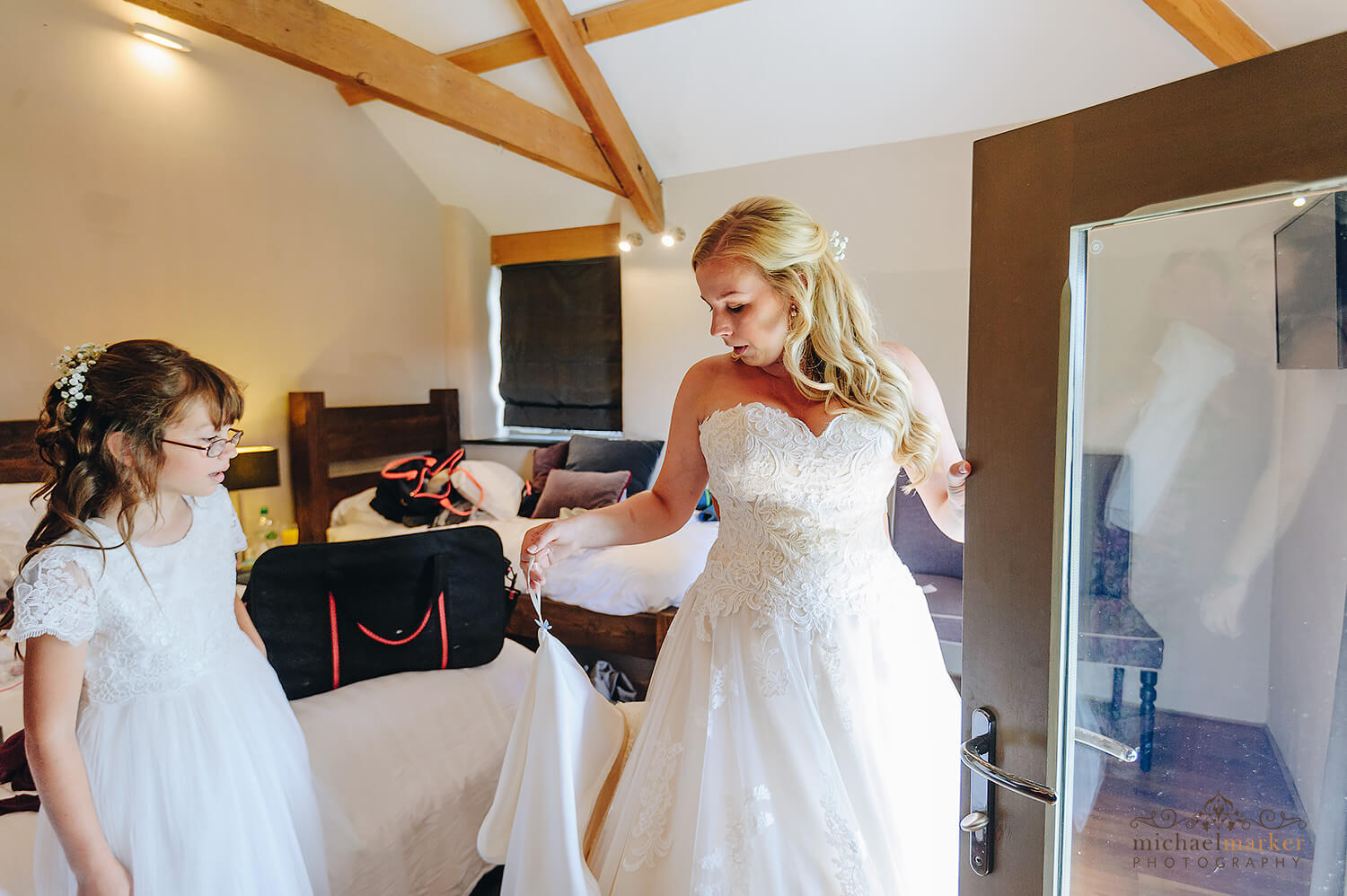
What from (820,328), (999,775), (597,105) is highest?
(597,105)

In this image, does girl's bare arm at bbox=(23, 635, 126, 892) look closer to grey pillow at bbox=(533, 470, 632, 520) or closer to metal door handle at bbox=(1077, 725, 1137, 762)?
metal door handle at bbox=(1077, 725, 1137, 762)

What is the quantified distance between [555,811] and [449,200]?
434cm

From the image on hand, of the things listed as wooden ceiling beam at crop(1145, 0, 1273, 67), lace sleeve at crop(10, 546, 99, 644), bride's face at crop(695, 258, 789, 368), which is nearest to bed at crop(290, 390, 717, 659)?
bride's face at crop(695, 258, 789, 368)

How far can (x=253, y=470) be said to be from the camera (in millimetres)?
3350

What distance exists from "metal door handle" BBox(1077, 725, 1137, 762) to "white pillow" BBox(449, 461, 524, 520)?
3.48 meters

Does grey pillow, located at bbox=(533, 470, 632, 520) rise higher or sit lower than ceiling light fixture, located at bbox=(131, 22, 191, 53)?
lower

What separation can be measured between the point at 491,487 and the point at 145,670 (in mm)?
2948

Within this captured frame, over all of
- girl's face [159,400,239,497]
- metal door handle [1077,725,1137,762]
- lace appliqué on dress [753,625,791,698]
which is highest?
girl's face [159,400,239,497]

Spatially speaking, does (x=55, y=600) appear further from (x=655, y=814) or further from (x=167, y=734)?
(x=655, y=814)

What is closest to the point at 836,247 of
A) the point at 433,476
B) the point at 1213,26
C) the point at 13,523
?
the point at 1213,26

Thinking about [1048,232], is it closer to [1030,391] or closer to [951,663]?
[1030,391]

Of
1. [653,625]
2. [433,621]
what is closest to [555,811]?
[433,621]

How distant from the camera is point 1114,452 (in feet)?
2.36

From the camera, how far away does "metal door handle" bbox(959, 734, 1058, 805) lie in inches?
30.1
